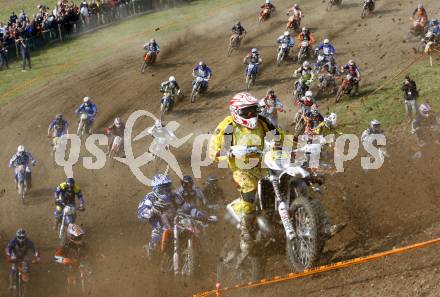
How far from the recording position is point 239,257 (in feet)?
30.1

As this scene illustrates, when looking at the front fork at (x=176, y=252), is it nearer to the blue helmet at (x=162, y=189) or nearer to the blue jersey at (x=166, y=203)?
the blue jersey at (x=166, y=203)

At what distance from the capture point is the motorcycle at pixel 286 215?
26.1 ft

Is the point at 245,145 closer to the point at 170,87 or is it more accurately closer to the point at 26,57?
the point at 170,87

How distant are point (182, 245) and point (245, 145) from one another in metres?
3.81

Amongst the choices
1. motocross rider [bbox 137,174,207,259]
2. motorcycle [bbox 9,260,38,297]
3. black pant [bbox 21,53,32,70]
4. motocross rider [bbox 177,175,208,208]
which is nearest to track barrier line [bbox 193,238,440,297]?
motocross rider [bbox 137,174,207,259]

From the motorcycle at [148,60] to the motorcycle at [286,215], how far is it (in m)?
20.7

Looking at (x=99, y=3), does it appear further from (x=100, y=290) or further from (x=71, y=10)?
(x=100, y=290)

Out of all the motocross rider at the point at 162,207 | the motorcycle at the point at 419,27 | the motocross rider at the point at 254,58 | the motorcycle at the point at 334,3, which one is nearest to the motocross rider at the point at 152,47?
the motocross rider at the point at 254,58

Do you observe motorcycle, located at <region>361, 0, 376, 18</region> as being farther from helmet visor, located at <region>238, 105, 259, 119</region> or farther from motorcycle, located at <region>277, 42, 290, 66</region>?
helmet visor, located at <region>238, 105, 259, 119</region>

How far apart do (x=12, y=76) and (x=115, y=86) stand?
626cm

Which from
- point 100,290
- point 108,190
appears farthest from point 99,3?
point 100,290


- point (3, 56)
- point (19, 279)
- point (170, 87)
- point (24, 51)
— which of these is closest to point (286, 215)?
point (19, 279)

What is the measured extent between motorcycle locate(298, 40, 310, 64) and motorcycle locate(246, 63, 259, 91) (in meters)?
2.46

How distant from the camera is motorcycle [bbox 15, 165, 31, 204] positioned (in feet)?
62.2
